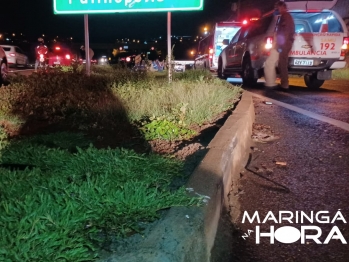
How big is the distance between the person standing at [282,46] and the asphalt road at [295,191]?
3.46 meters

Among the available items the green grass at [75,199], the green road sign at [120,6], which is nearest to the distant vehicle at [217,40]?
the green road sign at [120,6]

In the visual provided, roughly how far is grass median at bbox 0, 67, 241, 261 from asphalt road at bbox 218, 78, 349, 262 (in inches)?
25.7

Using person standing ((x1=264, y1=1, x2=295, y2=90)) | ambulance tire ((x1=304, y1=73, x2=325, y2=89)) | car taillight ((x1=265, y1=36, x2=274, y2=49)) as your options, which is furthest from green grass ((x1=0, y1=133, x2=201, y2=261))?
ambulance tire ((x1=304, y1=73, x2=325, y2=89))

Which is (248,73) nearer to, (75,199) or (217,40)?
(217,40)

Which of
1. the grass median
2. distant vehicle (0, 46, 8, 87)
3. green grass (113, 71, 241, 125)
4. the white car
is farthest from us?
the white car

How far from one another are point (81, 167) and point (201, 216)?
127 centimetres

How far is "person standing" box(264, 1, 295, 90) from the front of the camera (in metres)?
9.62

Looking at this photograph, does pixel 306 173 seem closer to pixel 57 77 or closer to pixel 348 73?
pixel 57 77

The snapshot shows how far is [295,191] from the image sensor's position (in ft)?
12.4

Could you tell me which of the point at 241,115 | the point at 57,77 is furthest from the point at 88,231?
the point at 57,77

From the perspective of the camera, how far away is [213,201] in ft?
9.41

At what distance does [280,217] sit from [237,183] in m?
0.79
